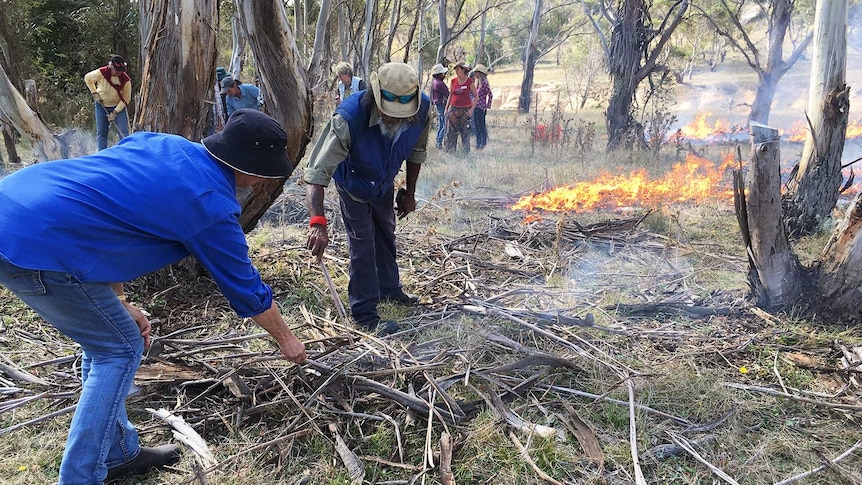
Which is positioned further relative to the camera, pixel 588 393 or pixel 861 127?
pixel 861 127

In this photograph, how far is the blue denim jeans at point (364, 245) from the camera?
3.75m

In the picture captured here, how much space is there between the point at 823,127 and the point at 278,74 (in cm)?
557

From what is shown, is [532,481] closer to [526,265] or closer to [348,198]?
[348,198]

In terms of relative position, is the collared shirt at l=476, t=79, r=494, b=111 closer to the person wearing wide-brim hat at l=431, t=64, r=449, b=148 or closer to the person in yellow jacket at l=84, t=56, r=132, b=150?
the person wearing wide-brim hat at l=431, t=64, r=449, b=148

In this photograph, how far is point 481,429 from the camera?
2777 millimetres

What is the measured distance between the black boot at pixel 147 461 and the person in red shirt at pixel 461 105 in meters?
8.89

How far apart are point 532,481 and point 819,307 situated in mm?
2769

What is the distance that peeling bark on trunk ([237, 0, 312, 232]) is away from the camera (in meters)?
4.18

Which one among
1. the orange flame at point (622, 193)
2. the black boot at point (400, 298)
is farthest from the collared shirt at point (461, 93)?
the black boot at point (400, 298)

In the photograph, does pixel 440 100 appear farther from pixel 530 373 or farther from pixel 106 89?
pixel 530 373

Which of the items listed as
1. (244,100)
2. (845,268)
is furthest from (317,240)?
(244,100)

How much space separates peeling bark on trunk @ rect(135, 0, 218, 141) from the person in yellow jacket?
4.81m

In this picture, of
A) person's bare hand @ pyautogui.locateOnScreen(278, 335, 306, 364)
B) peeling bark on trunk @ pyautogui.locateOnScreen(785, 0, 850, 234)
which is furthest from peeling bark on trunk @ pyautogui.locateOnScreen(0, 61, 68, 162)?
peeling bark on trunk @ pyautogui.locateOnScreen(785, 0, 850, 234)

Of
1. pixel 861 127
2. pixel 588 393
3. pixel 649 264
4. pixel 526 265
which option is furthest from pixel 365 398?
pixel 861 127
